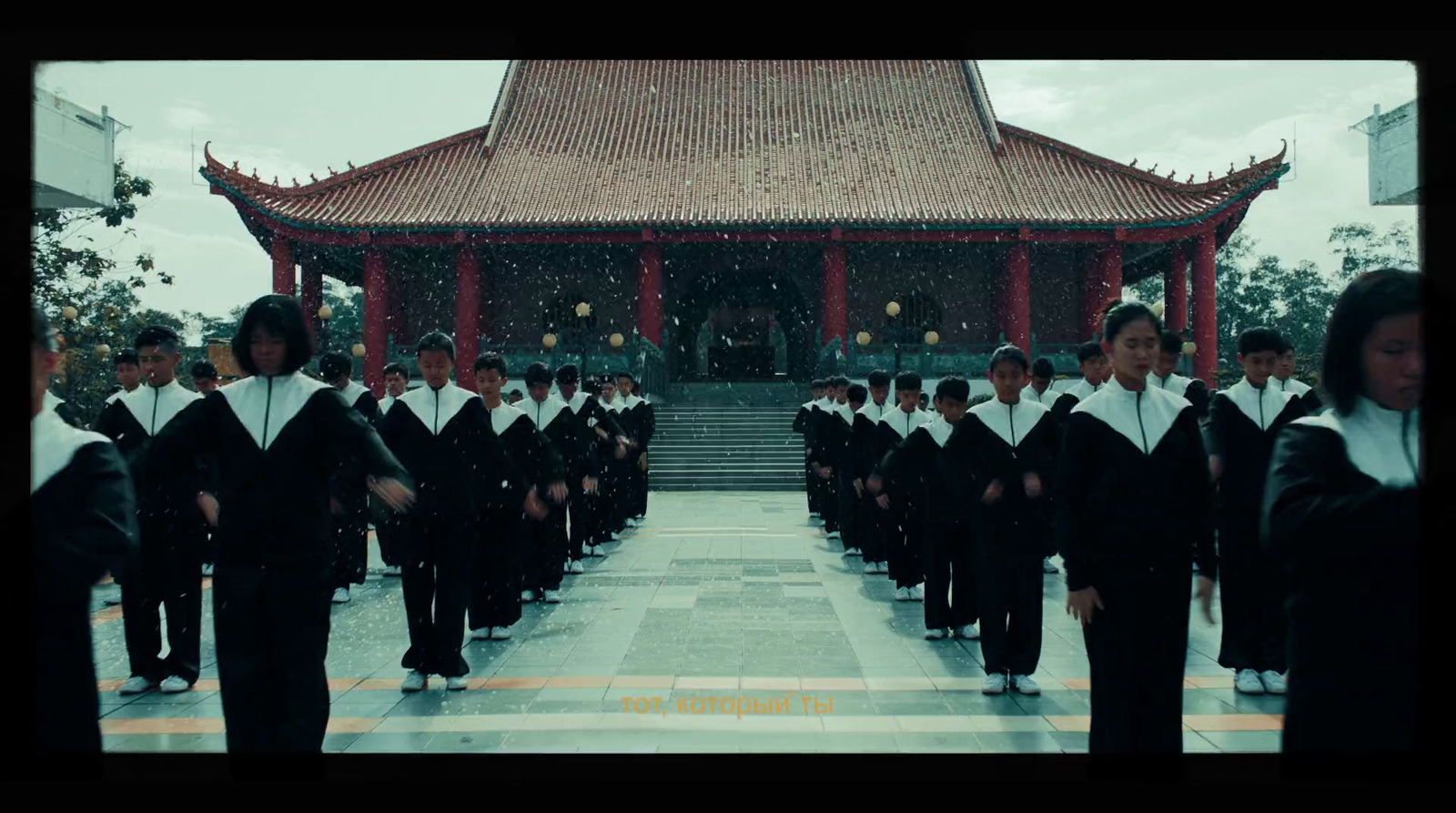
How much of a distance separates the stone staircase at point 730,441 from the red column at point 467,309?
5.15 metres

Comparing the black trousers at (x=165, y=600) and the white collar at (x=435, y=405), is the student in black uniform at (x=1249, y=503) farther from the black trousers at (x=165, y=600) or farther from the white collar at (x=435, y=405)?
the black trousers at (x=165, y=600)

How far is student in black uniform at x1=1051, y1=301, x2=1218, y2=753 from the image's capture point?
345 cm

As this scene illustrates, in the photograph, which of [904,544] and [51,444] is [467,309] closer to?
[904,544]

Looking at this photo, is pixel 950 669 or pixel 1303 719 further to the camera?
pixel 950 669

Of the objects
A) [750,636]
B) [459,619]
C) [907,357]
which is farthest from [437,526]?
[907,357]

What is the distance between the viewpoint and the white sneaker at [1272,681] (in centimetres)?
508

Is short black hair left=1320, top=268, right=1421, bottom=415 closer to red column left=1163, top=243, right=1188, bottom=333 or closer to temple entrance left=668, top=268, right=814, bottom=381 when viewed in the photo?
red column left=1163, top=243, right=1188, bottom=333

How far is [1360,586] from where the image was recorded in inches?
96.1

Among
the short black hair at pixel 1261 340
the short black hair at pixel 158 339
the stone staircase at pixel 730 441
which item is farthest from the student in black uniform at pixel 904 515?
the stone staircase at pixel 730 441

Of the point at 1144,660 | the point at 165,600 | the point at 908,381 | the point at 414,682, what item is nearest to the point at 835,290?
the point at 908,381

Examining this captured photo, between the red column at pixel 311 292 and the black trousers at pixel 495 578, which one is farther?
the red column at pixel 311 292

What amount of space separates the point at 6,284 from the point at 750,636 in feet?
15.4
